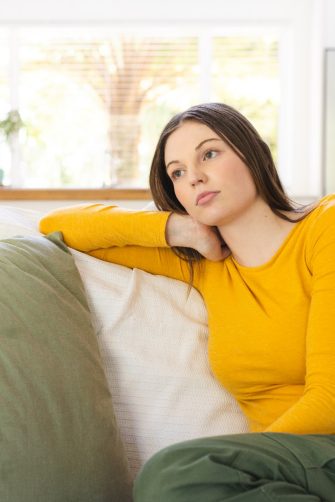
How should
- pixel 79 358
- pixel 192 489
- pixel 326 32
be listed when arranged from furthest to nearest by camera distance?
1. pixel 326 32
2. pixel 79 358
3. pixel 192 489

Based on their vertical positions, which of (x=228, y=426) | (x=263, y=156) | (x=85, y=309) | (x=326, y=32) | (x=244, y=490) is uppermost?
(x=326, y=32)

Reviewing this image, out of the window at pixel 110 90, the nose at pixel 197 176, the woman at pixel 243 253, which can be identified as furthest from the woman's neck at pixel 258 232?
the window at pixel 110 90

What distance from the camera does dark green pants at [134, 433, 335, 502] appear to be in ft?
3.49

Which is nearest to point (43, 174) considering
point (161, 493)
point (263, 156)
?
point (263, 156)

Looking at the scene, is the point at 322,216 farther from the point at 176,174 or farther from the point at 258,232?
the point at 176,174

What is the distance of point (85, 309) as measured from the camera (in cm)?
156

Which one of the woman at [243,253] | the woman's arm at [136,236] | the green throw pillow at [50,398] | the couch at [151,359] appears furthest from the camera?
the woman's arm at [136,236]

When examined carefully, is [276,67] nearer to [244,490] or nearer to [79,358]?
[79,358]

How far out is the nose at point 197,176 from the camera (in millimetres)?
1562

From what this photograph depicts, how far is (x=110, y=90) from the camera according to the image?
514cm

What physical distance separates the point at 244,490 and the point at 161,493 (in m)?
0.12

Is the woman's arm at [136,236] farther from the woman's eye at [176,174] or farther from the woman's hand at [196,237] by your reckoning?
the woman's eye at [176,174]

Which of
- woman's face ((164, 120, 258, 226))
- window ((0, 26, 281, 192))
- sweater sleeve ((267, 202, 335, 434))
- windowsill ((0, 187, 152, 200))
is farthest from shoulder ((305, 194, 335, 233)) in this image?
window ((0, 26, 281, 192))

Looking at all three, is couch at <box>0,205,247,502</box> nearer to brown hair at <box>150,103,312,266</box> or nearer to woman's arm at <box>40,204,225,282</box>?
woman's arm at <box>40,204,225,282</box>
